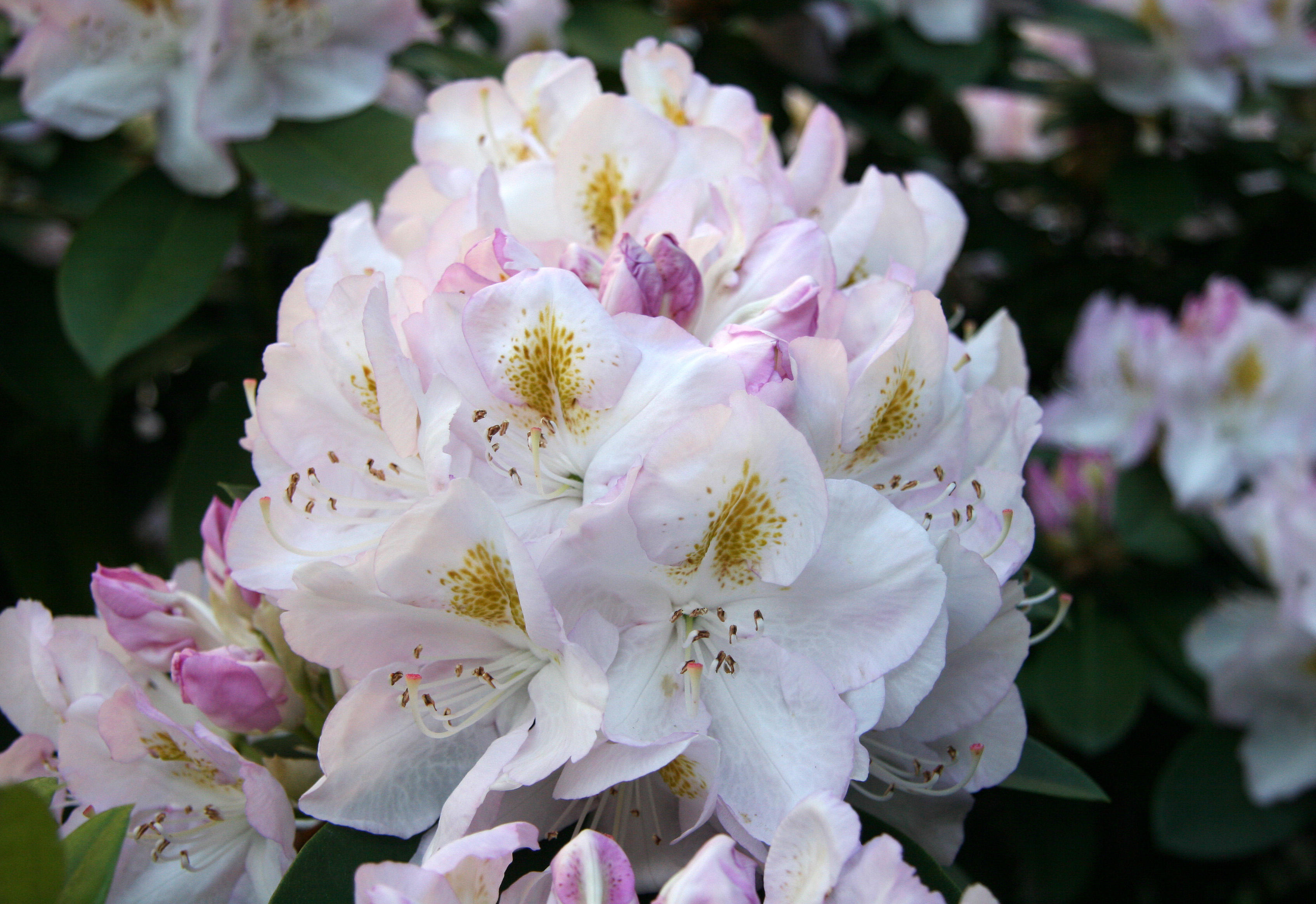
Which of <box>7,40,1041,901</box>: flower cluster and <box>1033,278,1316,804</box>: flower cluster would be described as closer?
<box>7,40,1041,901</box>: flower cluster

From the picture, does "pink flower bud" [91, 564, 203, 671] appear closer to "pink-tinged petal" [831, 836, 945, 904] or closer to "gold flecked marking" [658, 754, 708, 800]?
"gold flecked marking" [658, 754, 708, 800]

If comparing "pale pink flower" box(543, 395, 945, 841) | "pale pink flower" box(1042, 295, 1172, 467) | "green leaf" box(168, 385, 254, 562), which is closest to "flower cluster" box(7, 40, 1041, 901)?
"pale pink flower" box(543, 395, 945, 841)

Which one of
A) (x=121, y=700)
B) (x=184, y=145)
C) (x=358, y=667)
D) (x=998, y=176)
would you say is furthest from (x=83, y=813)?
(x=998, y=176)

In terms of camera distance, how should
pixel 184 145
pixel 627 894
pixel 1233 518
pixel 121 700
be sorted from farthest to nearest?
pixel 1233 518 < pixel 184 145 < pixel 121 700 < pixel 627 894

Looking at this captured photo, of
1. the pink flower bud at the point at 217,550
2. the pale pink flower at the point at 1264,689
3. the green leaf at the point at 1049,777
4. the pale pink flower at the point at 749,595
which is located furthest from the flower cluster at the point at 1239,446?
the pink flower bud at the point at 217,550

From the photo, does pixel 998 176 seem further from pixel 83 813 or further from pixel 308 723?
pixel 83 813

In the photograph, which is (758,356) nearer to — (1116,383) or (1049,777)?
(1049,777)

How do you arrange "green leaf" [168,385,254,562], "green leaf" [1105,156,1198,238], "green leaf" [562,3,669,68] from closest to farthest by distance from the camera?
"green leaf" [168,385,254,562], "green leaf" [562,3,669,68], "green leaf" [1105,156,1198,238]

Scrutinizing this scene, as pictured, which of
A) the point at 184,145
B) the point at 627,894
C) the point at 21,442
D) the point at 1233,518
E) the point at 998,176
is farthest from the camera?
the point at 998,176
